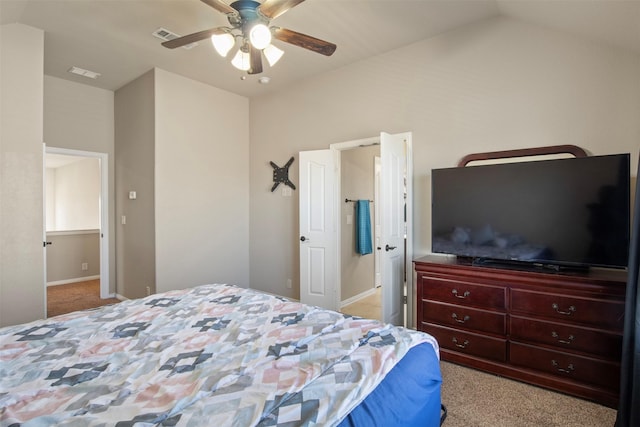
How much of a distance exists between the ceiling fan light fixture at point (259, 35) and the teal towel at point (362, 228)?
2.85 meters

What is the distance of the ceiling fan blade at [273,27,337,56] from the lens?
2.21m

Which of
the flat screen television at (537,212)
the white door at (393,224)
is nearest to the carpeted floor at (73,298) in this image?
the white door at (393,224)

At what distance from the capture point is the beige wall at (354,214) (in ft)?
14.1

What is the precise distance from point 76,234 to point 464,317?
251 inches

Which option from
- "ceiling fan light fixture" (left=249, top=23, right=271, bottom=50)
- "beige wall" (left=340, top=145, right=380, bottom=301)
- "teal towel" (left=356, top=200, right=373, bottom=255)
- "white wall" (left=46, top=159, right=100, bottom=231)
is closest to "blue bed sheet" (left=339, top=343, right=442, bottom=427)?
"ceiling fan light fixture" (left=249, top=23, right=271, bottom=50)

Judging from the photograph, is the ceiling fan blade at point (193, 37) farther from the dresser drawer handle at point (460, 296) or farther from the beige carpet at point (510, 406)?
the beige carpet at point (510, 406)

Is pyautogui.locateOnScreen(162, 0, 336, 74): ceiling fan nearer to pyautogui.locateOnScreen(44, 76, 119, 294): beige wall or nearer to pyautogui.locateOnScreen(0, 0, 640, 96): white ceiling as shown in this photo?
pyautogui.locateOnScreen(0, 0, 640, 96): white ceiling

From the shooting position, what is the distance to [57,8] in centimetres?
273

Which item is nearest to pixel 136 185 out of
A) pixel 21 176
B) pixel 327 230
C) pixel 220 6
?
pixel 21 176

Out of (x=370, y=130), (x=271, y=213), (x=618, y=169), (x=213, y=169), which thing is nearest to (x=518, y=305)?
(x=618, y=169)

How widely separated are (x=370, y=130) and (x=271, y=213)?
188cm

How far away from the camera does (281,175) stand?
4.51 metres

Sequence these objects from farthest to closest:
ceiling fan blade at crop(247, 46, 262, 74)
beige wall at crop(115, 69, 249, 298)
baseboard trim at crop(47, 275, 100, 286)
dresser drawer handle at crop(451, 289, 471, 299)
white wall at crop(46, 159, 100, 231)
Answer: white wall at crop(46, 159, 100, 231), baseboard trim at crop(47, 275, 100, 286), beige wall at crop(115, 69, 249, 298), dresser drawer handle at crop(451, 289, 471, 299), ceiling fan blade at crop(247, 46, 262, 74)

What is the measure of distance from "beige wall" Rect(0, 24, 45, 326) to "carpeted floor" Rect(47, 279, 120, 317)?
1270 mm
